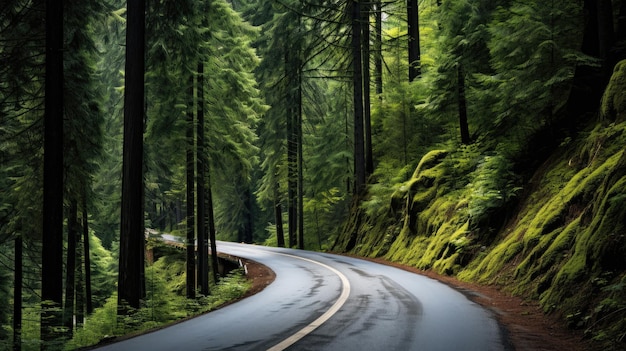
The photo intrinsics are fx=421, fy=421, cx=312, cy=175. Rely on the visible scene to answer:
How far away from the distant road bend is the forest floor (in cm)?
25

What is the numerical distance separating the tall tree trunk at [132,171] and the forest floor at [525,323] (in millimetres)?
7660

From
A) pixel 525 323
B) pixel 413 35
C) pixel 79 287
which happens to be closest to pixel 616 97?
pixel 525 323

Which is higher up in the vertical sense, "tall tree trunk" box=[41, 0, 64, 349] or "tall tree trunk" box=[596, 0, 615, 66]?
"tall tree trunk" box=[596, 0, 615, 66]

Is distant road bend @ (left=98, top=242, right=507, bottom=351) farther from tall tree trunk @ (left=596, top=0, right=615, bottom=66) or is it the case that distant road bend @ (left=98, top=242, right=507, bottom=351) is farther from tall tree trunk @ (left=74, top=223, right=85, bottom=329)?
tall tree trunk @ (left=74, top=223, right=85, bottom=329)

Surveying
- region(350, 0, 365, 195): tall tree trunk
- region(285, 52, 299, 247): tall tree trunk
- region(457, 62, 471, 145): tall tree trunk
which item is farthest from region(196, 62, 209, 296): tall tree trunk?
region(285, 52, 299, 247): tall tree trunk

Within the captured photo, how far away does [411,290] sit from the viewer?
9.98 metres

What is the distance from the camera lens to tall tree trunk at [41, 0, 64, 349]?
32.0ft

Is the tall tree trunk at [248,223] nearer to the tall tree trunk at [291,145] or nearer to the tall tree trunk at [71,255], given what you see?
the tall tree trunk at [291,145]

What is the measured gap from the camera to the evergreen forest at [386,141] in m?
9.07

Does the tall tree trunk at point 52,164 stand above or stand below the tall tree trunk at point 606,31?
below

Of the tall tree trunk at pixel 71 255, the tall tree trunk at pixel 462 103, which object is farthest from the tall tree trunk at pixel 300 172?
the tall tree trunk at pixel 71 255

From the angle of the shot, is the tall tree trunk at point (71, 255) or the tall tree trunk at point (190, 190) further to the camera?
the tall tree trunk at point (190, 190)

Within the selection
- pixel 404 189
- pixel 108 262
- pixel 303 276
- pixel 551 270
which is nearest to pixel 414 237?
pixel 404 189

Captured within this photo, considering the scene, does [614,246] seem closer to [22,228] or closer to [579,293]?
[579,293]
